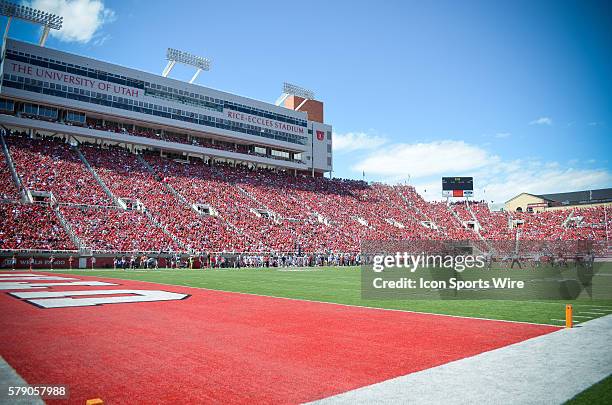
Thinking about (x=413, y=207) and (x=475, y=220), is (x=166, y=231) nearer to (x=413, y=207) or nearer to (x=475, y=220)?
(x=413, y=207)

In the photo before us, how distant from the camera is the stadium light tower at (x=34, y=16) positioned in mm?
43219

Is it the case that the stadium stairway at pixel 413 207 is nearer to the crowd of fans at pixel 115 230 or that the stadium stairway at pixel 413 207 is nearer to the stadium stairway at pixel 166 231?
the stadium stairway at pixel 166 231

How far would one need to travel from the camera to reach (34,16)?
146 feet

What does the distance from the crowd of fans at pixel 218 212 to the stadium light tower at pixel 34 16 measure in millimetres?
11945

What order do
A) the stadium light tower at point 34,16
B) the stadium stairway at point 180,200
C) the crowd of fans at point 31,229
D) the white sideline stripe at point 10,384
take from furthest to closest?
1. the stadium light tower at point 34,16
2. the stadium stairway at point 180,200
3. the crowd of fans at point 31,229
4. the white sideline stripe at point 10,384

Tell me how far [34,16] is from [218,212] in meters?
27.9

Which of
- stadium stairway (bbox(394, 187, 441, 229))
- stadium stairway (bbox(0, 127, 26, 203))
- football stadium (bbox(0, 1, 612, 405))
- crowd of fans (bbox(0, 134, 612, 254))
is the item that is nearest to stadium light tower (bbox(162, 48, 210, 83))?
football stadium (bbox(0, 1, 612, 405))

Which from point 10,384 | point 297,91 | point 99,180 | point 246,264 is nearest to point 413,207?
point 297,91

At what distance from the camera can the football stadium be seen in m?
5.57

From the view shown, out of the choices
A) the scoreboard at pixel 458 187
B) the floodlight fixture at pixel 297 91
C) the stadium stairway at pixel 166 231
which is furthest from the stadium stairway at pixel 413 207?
the stadium stairway at pixel 166 231

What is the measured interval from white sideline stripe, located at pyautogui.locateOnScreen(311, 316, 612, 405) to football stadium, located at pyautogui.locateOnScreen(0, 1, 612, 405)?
0.04 meters

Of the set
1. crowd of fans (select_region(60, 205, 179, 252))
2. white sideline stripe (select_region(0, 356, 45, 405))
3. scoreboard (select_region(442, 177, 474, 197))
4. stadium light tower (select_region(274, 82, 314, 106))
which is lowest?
white sideline stripe (select_region(0, 356, 45, 405))

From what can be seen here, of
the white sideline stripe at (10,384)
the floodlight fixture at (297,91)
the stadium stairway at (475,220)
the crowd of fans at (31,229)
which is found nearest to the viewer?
the white sideline stripe at (10,384)

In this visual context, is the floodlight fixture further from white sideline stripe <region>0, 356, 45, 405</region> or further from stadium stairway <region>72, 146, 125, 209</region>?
white sideline stripe <region>0, 356, 45, 405</region>
